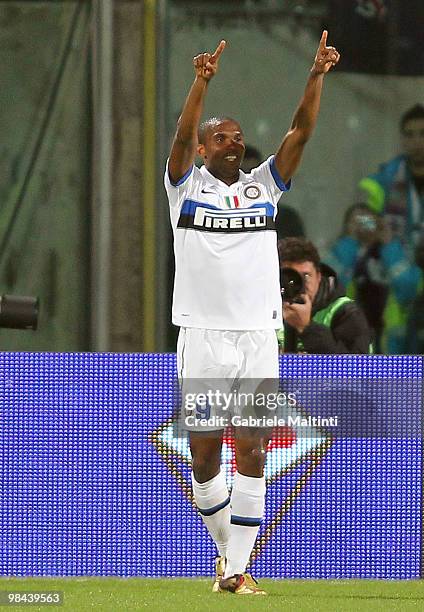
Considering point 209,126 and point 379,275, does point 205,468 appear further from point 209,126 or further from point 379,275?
point 379,275

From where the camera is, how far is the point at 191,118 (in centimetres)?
679

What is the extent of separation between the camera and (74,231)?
38.8ft

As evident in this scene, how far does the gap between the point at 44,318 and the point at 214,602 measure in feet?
17.6

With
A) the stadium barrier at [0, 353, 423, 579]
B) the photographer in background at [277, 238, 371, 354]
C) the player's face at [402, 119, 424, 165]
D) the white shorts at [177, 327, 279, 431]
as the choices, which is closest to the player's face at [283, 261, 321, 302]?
the photographer in background at [277, 238, 371, 354]

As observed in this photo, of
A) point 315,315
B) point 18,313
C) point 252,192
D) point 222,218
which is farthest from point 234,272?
point 18,313

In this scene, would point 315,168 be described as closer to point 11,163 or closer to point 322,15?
point 322,15

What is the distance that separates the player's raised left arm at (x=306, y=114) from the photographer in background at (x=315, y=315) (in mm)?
1077

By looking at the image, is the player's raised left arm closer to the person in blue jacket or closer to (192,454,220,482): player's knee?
(192,454,220,482): player's knee

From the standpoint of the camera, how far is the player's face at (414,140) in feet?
37.0

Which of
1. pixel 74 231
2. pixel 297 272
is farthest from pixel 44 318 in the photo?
pixel 297 272

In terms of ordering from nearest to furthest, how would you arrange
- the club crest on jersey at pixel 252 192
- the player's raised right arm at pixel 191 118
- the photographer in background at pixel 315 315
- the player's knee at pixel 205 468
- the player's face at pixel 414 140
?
1. the player's raised right arm at pixel 191 118
2. the club crest on jersey at pixel 252 192
3. the player's knee at pixel 205 468
4. the photographer in background at pixel 315 315
5. the player's face at pixel 414 140

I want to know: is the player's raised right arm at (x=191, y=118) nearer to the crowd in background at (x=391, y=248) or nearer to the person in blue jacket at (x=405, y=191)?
the crowd in background at (x=391, y=248)

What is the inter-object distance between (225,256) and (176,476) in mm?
1306

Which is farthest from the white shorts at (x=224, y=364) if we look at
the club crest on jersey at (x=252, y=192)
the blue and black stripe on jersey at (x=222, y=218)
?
the club crest on jersey at (x=252, y=192)
